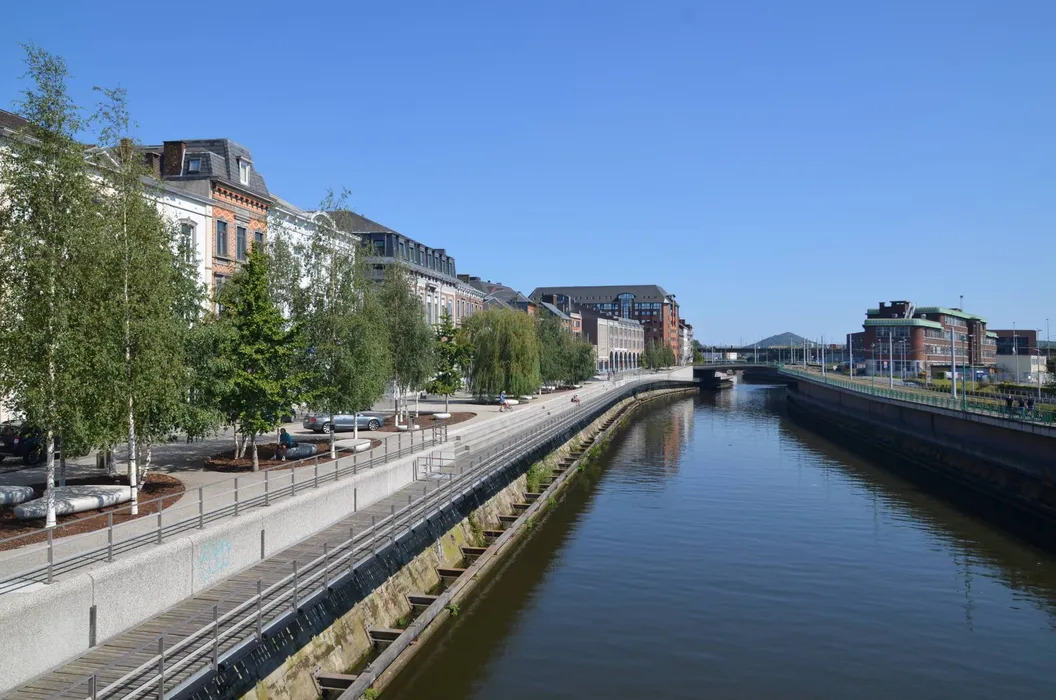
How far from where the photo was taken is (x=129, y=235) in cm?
2172

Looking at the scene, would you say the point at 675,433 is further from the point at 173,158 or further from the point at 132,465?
the point at 132,465

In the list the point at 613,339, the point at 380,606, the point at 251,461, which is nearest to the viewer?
the point at 380,606

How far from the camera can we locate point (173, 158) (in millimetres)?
43125

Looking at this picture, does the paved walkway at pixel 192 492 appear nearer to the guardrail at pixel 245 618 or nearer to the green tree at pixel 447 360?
the guardrail at pixel 245 618

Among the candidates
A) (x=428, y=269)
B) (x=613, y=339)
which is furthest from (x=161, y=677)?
(x=613, y=339)

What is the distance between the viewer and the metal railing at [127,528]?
596 inches

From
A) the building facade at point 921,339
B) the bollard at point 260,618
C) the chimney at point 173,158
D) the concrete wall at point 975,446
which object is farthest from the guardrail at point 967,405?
the building facade at point 921,339

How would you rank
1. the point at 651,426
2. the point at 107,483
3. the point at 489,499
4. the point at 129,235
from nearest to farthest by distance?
the point at 129,235 → the point at 107,483 → the point at 489,499 → the point at 651,426

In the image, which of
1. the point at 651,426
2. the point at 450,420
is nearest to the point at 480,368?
the point at 450,420

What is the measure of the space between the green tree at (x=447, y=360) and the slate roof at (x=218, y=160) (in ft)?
55.0

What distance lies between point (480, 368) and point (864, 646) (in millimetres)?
48849

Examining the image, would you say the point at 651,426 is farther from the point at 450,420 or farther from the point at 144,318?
the point at 144,318

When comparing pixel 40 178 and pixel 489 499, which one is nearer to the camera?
pixel 40 178

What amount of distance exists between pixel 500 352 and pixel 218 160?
31.3m
